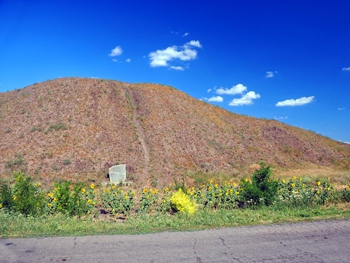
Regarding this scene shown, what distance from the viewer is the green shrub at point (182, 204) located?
28.2 ft

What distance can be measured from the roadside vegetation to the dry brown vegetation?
10.3 m

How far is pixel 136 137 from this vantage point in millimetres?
25953

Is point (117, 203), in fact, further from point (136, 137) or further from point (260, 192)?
point (136, 137)

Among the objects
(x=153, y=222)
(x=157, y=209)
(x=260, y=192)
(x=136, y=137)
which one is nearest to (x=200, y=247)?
(x=153, y=222)

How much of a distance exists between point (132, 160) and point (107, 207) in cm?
1294

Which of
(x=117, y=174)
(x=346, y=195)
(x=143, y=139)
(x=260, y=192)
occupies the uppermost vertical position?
(x=143, y=139)

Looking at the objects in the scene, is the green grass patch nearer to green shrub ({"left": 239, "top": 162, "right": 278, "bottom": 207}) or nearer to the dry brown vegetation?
green shrub ({"left": 239, "top": 162, "right": 278, "bottom": 207})

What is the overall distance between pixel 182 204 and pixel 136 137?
1774 centimetres

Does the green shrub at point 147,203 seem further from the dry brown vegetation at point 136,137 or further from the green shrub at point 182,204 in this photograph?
the dry brown vegetation at point 136,137

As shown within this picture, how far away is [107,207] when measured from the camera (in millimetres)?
9656

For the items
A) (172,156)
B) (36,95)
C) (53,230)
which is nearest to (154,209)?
(53,230)

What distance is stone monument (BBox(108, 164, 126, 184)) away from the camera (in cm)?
1878

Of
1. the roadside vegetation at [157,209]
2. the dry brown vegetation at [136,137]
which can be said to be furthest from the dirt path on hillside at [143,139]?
the roadside vegetation at [157,209]

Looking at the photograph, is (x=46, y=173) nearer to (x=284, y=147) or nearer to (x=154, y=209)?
(x=154, y=209)
